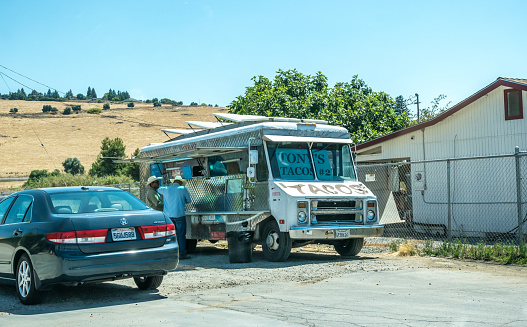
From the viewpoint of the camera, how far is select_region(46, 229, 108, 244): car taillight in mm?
7699

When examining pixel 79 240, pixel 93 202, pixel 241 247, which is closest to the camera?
pixel 79 240

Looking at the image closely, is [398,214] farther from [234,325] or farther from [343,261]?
[234,325]

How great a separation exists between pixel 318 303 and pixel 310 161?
18.0 ft

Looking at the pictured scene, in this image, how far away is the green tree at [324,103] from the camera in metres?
29.5

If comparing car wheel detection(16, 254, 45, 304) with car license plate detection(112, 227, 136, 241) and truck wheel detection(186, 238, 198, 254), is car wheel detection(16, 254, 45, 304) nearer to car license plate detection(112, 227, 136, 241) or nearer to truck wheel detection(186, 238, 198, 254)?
car license plate detection(112, 227, 136, 241)

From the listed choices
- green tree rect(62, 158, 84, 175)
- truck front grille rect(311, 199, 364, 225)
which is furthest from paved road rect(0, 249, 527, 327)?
green tree rect(62, 158, 84, 175)

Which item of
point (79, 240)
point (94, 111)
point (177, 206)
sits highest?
point (94, 111)

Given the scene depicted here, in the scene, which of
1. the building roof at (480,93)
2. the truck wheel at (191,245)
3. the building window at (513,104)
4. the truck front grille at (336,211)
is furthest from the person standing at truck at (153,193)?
the building window at (513,104)

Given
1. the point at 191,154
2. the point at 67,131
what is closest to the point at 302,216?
the point at 191,154

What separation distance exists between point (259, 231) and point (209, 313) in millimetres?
5609

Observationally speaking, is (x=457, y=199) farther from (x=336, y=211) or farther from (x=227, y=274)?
(x=227, y=274)

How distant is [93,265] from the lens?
7746mm

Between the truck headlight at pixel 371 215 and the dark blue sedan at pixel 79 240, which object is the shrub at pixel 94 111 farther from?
the dark blue sedan at pixel 79 240

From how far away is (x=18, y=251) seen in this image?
8344 millimetres
